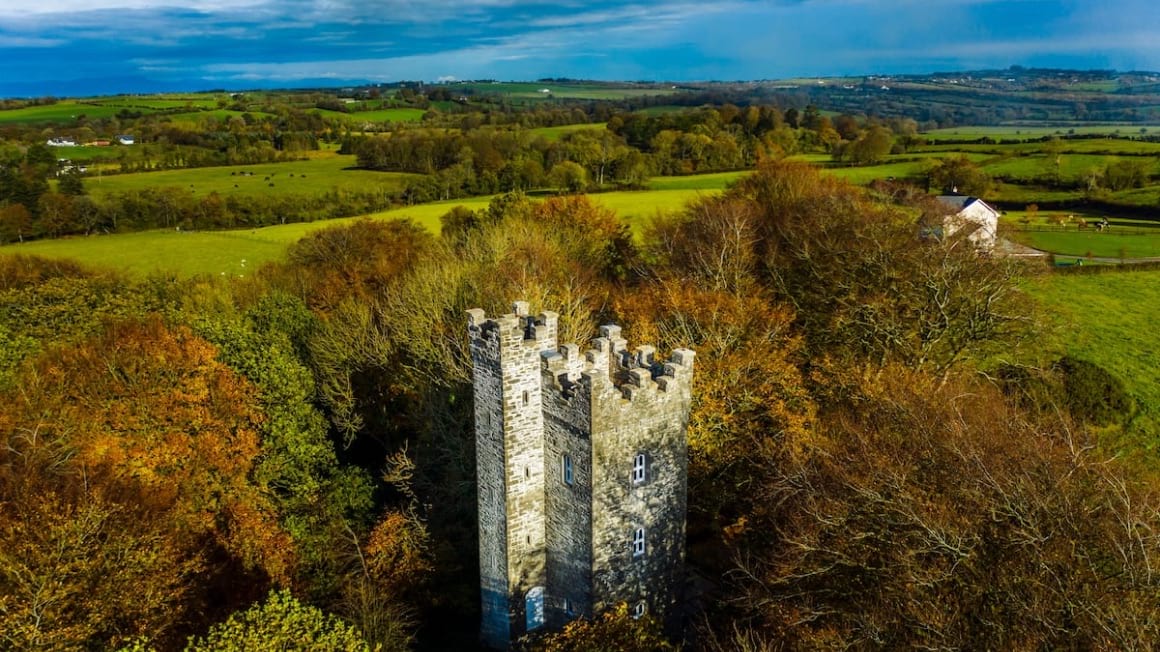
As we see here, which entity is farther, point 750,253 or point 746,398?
point 750,253

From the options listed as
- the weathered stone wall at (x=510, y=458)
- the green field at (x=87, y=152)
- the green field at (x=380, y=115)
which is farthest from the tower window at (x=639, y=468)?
the green field at (x=380, y=115)

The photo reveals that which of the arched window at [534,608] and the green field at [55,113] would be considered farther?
the green field at [55,113]

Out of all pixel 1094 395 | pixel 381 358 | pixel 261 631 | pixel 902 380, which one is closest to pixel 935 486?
pixel 902 380

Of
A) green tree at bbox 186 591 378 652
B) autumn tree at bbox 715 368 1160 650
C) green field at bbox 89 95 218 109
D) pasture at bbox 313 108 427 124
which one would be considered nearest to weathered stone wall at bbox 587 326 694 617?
autumn tree at bbox 715 368 1160 650

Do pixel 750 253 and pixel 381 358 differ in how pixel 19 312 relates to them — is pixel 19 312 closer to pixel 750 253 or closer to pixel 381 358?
pixel 381 358

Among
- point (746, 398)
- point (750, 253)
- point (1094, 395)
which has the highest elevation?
point (750, 253)

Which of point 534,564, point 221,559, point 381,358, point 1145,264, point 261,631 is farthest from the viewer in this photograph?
point 1145,264

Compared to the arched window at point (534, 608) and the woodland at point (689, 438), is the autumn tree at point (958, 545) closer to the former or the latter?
the woodland at point (689, 438)
